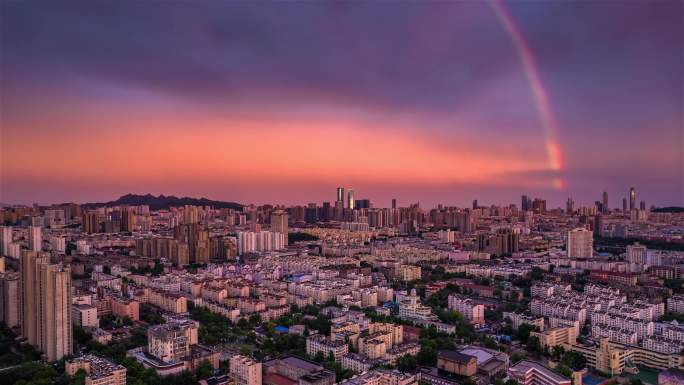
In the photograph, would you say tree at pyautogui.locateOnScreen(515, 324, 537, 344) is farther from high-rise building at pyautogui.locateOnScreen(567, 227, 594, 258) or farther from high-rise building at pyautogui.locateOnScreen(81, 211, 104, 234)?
high-rise building at pyautogui.locateOnScreen(81, 211, 104, 234)

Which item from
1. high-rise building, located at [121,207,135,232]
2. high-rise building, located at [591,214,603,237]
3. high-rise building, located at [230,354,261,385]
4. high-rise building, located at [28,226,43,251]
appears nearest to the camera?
high-rise building, located at [230,354,261,385]

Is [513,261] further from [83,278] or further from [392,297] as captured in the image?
[83,278]

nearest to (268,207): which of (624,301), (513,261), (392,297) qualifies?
(513,261)

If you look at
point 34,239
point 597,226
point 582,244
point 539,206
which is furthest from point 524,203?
point 34,239

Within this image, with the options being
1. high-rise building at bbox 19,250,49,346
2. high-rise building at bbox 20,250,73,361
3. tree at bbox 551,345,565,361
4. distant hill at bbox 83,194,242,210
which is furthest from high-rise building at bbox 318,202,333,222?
tree at bbox 551,345,565,361

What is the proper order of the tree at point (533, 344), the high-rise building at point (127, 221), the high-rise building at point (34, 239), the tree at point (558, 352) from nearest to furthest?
the tree at point (558, 352)
the tree at point (533, 344)
the high-rise building at point (34, 239)
the high-rise building at point (127, 221)

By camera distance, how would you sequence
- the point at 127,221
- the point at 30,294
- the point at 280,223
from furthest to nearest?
1. the point at 127,221
2. the point at 280,223
3. the point at 30,294

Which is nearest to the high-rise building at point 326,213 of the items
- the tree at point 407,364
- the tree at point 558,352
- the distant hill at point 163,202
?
the distant hill at point 163,202

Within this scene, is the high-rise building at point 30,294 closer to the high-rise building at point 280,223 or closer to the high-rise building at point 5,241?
the high-rise building at point 5,241

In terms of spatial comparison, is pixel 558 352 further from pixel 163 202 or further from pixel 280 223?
pixel 163 202
